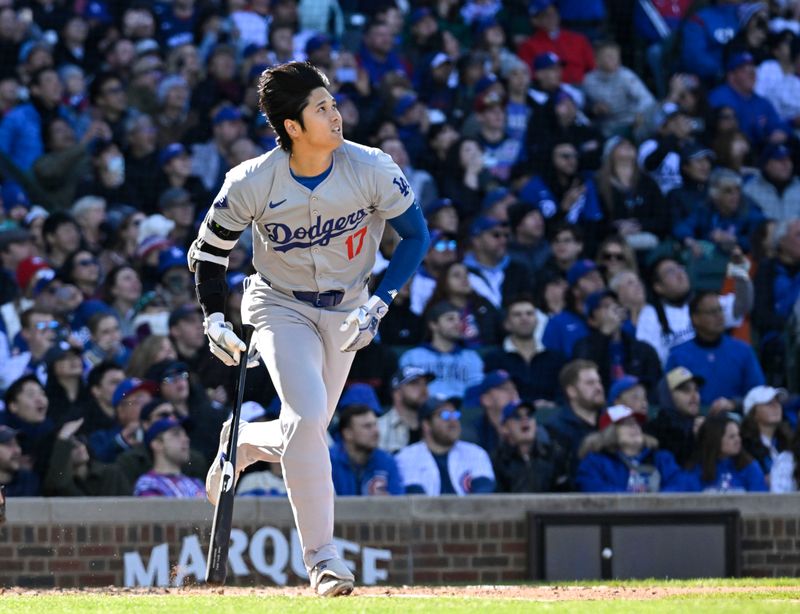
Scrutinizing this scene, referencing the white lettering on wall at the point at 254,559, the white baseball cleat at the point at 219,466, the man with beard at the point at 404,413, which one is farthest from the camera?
the man with beard at the point at 404,413

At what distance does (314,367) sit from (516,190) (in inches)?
240

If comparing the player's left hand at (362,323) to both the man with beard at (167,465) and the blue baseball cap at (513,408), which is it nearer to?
the man with beard at (167,465)

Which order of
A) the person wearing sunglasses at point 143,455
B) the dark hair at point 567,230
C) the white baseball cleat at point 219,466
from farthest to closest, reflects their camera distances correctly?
the dark hair at point 567,230, the person wearing sunglasses at point 143,455, the white baseball cleat at point 219,466

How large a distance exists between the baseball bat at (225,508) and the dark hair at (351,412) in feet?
10.0

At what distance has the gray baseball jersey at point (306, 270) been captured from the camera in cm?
562

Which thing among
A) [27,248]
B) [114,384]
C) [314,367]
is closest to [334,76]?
[27,248]

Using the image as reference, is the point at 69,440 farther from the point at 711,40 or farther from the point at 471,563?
the point at 711,40

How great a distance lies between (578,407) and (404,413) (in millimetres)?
1047

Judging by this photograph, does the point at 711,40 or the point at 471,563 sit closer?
the point at 471,563

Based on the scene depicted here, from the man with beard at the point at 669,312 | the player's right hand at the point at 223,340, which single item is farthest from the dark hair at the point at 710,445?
the player's right hand at the point at 223,340

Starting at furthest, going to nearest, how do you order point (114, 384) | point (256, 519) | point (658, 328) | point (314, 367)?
point (658, 328) < point (114, 384) < point (256, 519) < point (314, 367)

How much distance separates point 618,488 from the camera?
9383 mm

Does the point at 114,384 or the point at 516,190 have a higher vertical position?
the point at 516,190

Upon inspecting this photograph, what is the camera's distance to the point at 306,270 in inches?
231
